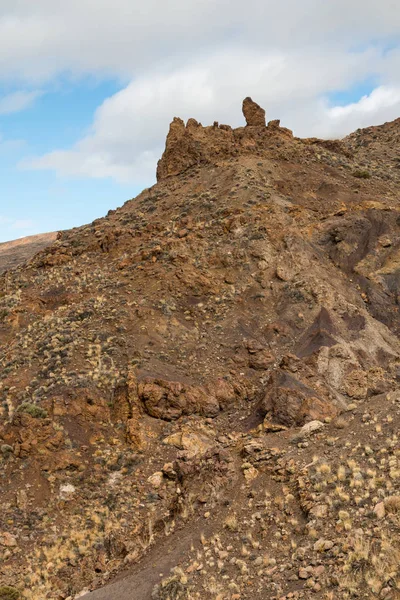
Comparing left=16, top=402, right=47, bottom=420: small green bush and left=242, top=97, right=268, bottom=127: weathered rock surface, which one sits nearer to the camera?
left=16, top=402, right=47, bottom=420: small green bush

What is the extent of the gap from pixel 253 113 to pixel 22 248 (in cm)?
7344

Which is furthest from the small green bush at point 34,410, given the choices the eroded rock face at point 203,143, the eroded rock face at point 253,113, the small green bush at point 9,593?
the eroded rock face at point 253,113

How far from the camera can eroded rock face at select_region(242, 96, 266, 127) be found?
42156mm

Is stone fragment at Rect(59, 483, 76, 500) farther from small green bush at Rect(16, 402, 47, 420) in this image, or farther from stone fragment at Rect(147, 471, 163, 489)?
small green bush at Rect(16, 402, 47, 420)

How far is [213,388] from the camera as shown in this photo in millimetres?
21797

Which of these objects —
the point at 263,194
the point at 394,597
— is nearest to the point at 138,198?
the point at 263,194

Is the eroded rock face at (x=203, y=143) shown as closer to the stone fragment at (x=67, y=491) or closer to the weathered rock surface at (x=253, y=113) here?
the weathered rock surface at (x=253, y=113)

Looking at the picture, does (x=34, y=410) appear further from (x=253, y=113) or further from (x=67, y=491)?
(x=253, y=113)

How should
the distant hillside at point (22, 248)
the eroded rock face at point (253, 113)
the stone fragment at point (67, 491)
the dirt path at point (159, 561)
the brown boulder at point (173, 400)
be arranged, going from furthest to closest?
1. the distant hillside at point (22, 248)
2. the eroded rock face at point (253, 113)
3. the brown boulder at point (173, 400)
4. the stone fragment at point (67, 491)
5. the dirt path at point (159, 561)

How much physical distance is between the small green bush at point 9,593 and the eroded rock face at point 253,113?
37640 mm

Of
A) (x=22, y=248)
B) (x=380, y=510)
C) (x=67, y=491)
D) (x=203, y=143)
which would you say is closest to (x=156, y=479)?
(x=67, y=491)

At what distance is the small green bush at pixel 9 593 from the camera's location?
13.2 metres

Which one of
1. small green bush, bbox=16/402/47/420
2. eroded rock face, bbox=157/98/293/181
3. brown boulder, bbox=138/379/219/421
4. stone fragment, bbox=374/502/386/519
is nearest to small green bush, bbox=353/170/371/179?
eroded rock face, bbox=157/98/293/181

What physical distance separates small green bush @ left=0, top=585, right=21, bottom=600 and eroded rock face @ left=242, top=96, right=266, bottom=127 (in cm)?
3764
